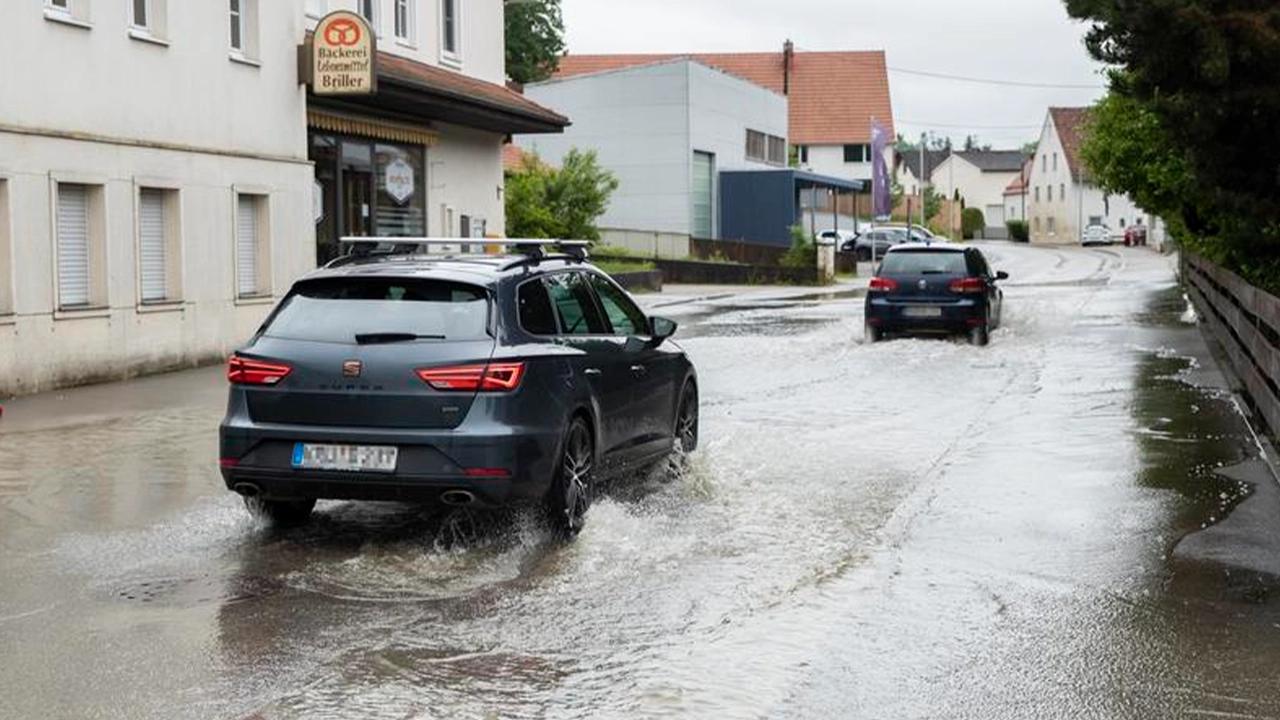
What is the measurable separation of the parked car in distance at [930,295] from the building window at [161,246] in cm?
965

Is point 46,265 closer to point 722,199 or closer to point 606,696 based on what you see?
point 606,696

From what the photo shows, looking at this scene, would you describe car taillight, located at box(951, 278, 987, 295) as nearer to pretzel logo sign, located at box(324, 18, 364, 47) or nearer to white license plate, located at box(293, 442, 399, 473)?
pretzel logo sign, located at box(324, 18, 364, 47)

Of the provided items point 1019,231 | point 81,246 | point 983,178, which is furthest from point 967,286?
point 983,178

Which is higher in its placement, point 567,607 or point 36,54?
point 36,54

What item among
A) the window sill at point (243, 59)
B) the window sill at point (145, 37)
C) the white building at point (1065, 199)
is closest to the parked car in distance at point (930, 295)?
the window sill at point (243, 59)

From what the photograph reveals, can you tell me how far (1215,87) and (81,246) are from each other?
476 inches

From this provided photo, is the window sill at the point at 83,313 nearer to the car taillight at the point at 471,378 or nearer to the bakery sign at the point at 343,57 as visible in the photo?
the bakery sign at the point at 343,57

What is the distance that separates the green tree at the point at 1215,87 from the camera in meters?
13.5

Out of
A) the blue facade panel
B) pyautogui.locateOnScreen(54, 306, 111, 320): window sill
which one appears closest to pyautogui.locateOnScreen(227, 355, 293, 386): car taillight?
pyautogui.locateOnScreen(54, 306, 111, 320): window sill

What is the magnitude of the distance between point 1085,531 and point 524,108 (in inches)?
928

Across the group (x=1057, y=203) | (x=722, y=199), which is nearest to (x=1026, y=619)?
(x=722, y=199)

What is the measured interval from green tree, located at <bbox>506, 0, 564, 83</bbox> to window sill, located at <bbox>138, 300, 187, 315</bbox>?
6045 centimetres

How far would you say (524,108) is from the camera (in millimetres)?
32375

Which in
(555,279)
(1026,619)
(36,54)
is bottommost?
(1026,619)
